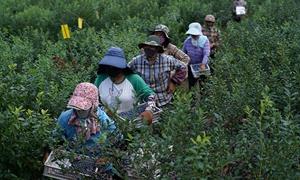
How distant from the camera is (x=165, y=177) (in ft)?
12.0

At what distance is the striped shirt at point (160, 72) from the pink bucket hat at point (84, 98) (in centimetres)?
197

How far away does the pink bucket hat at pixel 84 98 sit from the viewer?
4.53 m

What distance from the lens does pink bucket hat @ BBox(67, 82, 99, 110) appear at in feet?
14.9

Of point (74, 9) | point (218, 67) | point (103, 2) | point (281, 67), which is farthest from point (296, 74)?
point (103, 2)

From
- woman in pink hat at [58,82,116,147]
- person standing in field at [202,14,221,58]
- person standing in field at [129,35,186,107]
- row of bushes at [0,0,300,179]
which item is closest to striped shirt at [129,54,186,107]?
person standing in field at [129,35,186,107]

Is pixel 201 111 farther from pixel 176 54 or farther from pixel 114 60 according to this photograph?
pixel 176 54

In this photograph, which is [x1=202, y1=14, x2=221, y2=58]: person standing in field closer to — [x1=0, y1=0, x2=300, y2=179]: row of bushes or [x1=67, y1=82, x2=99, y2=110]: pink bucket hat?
[x1=0, y1=0, x2=300, y2=179]: row of bushes

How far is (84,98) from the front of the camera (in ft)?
15.1

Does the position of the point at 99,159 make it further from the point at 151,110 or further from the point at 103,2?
the point at 103,2

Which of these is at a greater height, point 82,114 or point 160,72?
point 82,114

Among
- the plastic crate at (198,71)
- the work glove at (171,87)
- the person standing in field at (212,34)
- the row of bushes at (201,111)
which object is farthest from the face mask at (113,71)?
the person standing in field at (212,34)

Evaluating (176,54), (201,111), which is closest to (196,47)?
(176,54)

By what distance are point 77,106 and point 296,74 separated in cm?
241

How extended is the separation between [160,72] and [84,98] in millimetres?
2180
